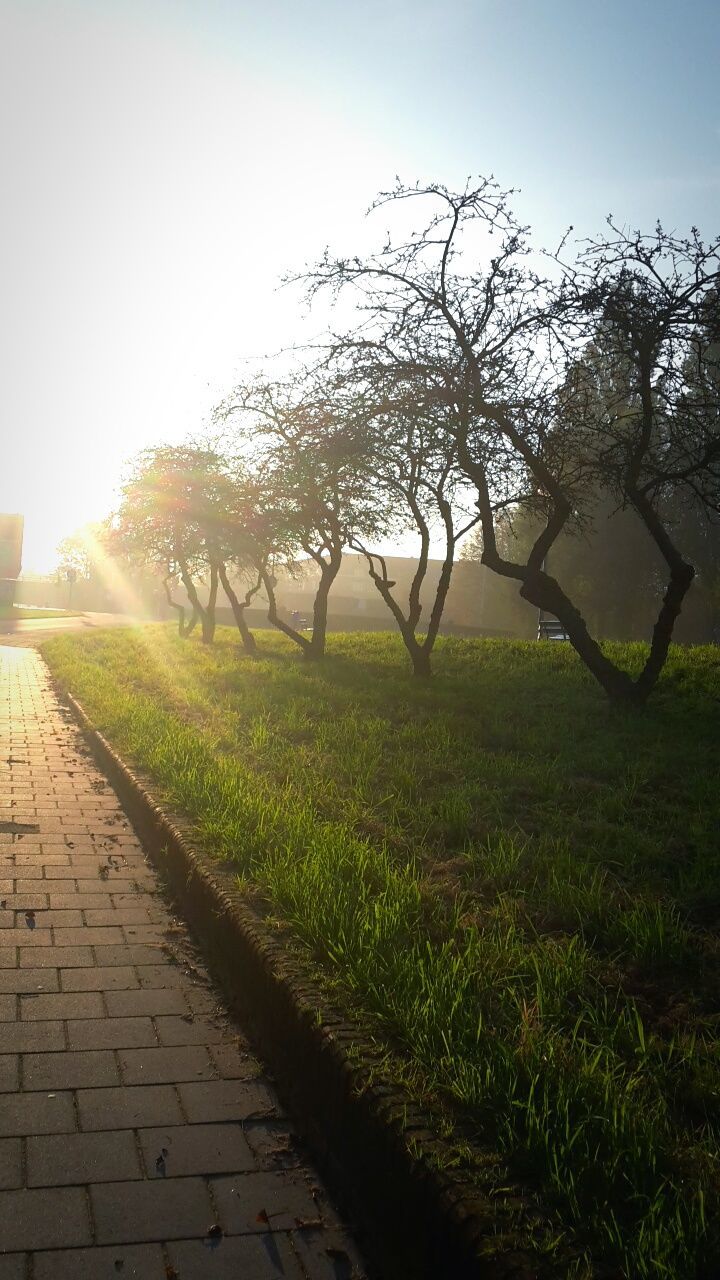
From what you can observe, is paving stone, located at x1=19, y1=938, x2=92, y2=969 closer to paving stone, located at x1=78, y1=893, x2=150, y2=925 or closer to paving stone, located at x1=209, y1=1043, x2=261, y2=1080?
paving stone, located at x1=78, y1=893, x2=150, y2=925

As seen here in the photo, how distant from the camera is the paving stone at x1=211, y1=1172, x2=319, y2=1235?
2.69 metres

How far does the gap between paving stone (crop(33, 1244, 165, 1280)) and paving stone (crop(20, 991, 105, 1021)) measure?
150 cm

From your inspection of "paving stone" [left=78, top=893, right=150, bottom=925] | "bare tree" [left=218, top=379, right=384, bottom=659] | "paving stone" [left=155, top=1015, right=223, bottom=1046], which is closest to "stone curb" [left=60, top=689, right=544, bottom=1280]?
"paving stone" [left=155, top=1015, right=223, bottom=1046]

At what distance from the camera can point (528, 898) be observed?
4941 mm

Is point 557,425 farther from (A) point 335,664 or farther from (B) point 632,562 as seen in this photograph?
(B) point 632,562

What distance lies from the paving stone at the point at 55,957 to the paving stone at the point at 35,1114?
3.94 ft

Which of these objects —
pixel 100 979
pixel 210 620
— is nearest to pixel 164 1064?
pixel 100 979

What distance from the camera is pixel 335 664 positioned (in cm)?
1806

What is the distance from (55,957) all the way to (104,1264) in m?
2.24

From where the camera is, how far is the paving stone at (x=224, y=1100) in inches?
128

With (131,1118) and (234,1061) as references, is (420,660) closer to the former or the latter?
(234,1061)

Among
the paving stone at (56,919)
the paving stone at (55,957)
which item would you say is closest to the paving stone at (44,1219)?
the paving stone at (55,957)

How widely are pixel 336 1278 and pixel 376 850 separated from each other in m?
3.30

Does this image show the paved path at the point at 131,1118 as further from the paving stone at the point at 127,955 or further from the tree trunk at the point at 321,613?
the tree trunk at the point at 321,613
